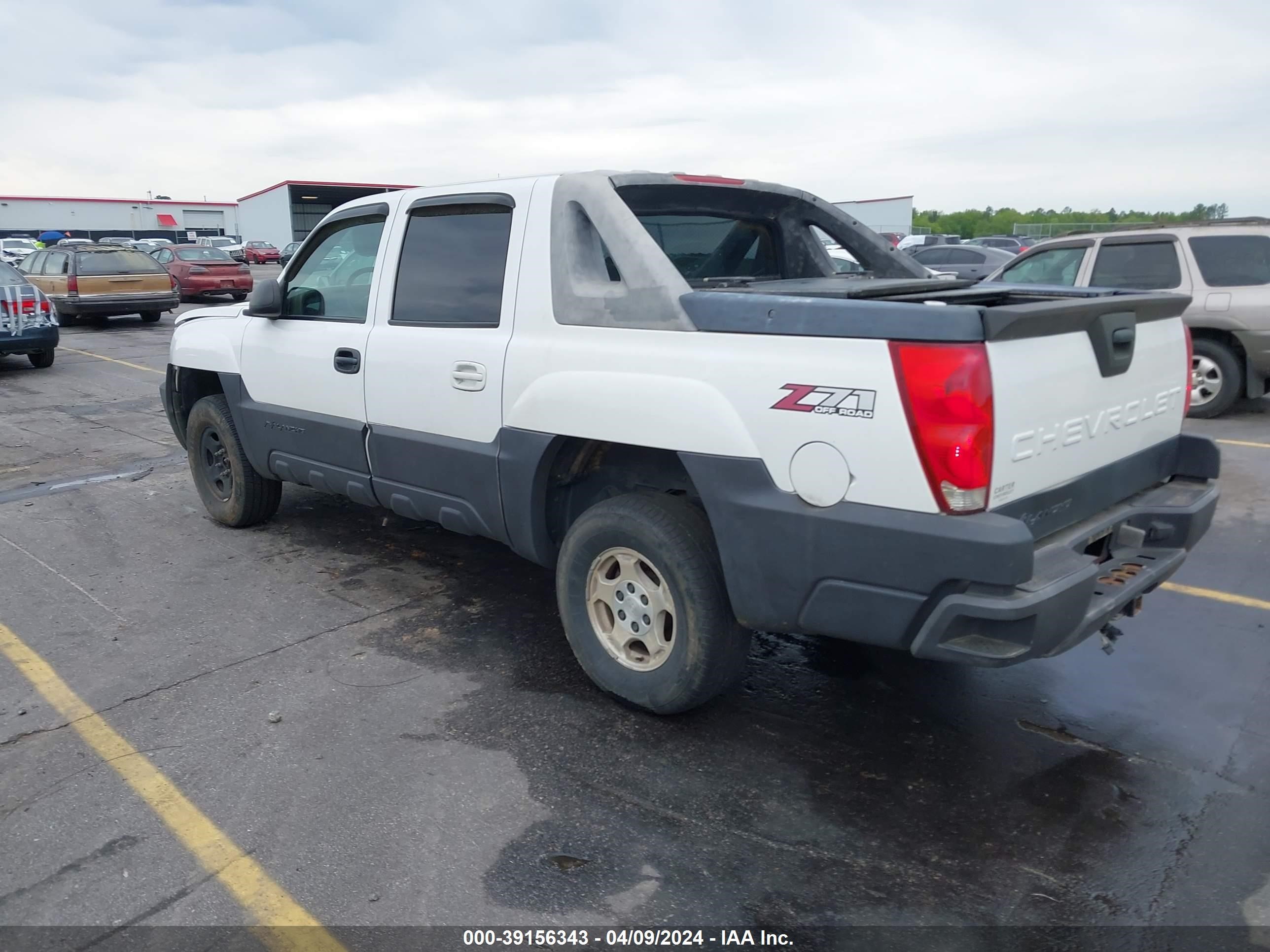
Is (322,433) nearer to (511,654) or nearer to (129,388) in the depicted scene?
(511,654)

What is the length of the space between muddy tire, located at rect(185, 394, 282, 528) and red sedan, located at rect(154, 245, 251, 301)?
1953 cm

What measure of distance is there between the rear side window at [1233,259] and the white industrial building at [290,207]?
73.9 feet

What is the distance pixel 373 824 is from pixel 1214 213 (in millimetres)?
49353

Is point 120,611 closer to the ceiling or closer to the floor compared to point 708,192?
closer to the floor

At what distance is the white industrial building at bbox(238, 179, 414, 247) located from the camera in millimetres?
36594

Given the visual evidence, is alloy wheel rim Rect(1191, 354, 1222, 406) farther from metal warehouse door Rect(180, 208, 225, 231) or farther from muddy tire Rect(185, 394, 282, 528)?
metal warehouse door Rect(180, 208, 225, 231)

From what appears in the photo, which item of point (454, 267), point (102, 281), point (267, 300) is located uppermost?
point (454, 267)

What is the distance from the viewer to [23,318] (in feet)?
41.6

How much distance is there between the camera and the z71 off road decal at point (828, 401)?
2.83m

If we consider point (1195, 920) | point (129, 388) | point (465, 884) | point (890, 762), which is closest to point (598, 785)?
point (465, 884)

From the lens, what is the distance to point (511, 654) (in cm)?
425

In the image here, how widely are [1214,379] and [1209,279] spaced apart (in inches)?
36.9

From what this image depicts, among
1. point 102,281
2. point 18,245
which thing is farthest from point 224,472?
point 18,245

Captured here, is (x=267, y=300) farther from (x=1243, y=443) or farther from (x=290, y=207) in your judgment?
(x=290, y=207)
